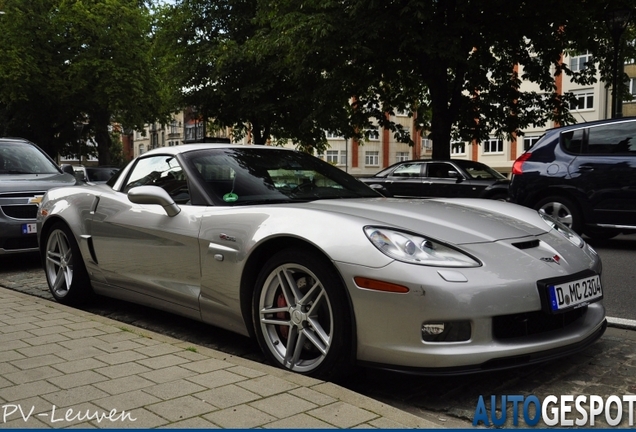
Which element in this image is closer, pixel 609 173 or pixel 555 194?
pixel 609 173

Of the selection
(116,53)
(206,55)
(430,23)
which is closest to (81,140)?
(116,53)

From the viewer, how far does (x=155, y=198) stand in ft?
14.6

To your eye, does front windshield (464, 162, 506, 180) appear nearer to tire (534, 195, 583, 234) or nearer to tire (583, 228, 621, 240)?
tire (583, 228, 621, 240)

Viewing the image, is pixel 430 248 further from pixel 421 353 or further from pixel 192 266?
pixel 192 266

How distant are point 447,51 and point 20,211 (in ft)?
33.8

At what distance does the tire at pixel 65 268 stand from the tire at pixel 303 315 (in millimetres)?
2395

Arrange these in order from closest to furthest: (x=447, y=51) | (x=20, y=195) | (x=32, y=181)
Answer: (x=20, y=195) < (x=32, y=181) < (x=447, y=51)

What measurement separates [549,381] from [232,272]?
5.93 ft

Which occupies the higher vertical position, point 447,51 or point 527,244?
point 447,51

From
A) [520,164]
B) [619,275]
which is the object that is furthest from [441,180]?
[619,275]

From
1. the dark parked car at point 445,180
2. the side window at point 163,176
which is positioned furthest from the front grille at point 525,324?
the dark parked car at point 445,180

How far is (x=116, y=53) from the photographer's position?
33.4 meters
